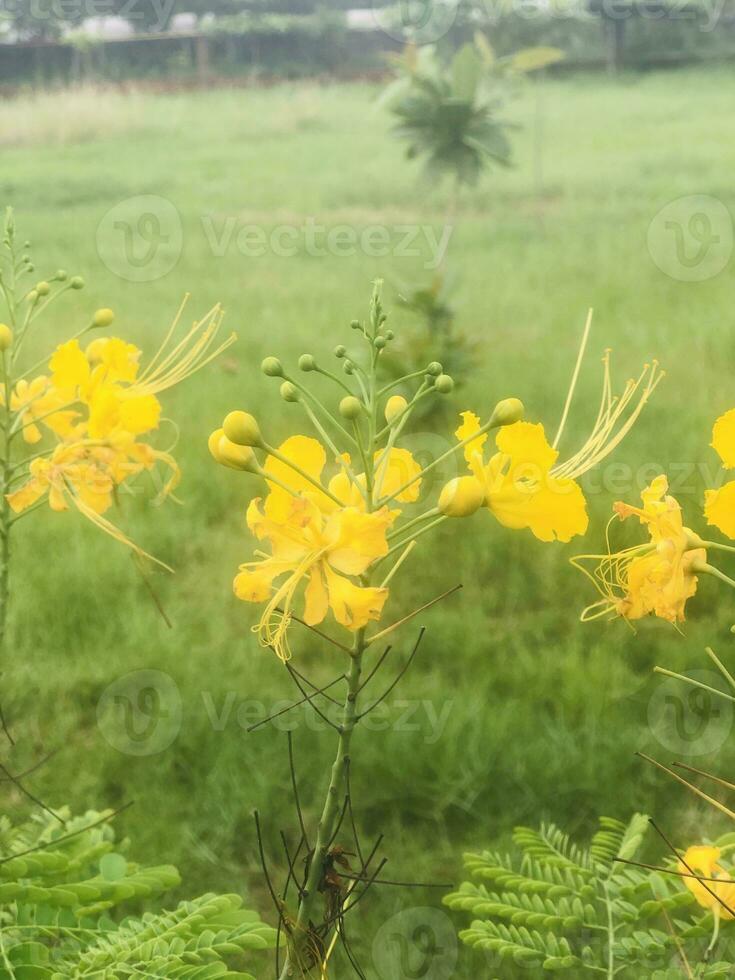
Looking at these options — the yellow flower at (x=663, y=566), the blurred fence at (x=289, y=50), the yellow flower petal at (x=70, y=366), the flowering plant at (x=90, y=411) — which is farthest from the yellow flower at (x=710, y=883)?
the blurred fence at (x=289, y=50)

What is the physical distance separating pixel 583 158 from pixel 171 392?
2059 mm

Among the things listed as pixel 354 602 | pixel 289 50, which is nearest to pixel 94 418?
pixel 354 602

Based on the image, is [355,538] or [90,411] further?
[90,411]

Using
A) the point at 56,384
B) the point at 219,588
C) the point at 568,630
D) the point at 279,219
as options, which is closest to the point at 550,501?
the point at 56,384

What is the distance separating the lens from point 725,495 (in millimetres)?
661

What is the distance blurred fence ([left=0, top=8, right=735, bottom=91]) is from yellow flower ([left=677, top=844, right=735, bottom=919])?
3625mm

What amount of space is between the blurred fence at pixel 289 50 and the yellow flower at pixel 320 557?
367 cm

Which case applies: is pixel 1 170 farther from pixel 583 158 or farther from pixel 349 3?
pixel 583 158

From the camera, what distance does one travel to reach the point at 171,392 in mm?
2961

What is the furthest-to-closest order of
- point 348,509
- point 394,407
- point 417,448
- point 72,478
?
point 417,448, point 72,478, point 394,407, point 348,509

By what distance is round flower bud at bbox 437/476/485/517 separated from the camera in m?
0.65

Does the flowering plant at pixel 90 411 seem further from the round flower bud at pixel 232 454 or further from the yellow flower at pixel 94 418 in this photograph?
the round flower bud at pixel 232 454

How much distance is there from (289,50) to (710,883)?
3.80 meters

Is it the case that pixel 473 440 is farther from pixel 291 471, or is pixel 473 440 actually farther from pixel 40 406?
pixel 40 406
